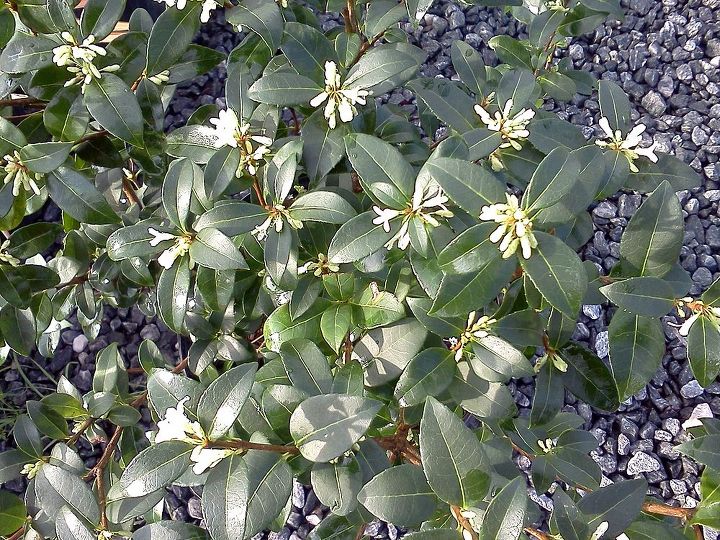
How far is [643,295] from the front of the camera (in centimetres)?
90

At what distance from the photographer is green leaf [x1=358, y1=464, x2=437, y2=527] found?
0.83 metres

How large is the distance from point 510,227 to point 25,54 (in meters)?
0.85

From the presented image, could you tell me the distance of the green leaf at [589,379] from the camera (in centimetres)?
113

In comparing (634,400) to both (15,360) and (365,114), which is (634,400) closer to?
(365,114)

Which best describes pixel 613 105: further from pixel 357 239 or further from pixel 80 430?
pixel 80 430

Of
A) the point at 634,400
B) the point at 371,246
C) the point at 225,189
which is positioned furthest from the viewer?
the point at 634,400

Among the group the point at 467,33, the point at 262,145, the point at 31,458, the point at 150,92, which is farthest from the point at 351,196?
the point at 467,33

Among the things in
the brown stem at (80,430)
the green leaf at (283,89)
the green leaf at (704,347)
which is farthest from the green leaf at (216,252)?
the green leaf at (704,347)

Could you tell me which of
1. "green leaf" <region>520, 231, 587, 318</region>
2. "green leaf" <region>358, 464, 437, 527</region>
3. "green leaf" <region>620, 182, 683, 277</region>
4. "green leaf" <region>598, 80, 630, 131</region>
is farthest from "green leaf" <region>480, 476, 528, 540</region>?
"green leaf" <region>598, 80, 630, 131</region>

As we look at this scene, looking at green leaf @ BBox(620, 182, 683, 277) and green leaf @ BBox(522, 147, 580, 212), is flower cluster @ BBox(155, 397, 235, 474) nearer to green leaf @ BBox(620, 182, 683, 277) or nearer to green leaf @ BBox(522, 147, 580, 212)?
green leaf @ BBox(522, 147, 580, 212)

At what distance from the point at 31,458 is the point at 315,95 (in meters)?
0.89

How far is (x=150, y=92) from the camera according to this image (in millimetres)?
1266

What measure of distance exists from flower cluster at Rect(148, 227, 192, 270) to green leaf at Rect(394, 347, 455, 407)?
0.41 meters

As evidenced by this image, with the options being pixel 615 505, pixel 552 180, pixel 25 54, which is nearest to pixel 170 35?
pixel 25 54
